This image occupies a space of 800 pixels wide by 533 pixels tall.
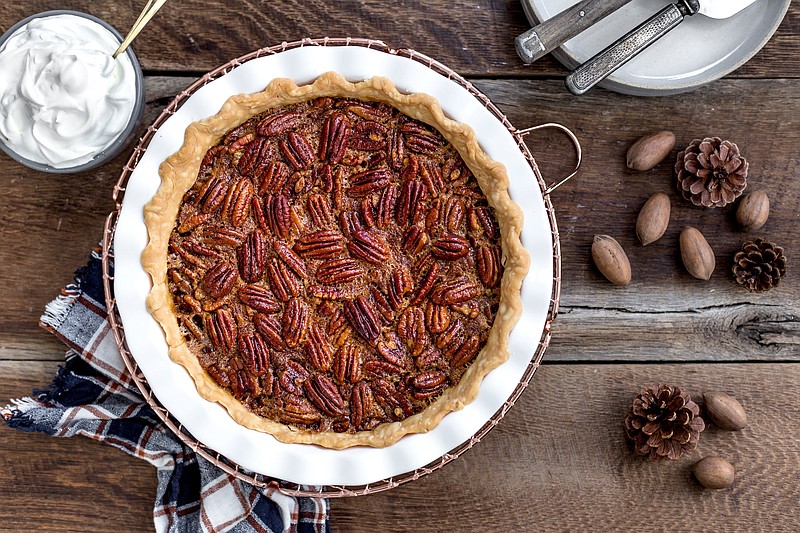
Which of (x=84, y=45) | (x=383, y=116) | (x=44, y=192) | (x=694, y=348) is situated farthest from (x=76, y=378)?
(x=694, y=348)

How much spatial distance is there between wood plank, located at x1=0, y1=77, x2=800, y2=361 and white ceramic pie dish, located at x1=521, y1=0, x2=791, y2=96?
0.30 ft

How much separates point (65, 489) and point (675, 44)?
2330 millimetres

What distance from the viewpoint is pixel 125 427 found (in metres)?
2.04

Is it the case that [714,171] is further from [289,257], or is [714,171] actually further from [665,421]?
[289,257]

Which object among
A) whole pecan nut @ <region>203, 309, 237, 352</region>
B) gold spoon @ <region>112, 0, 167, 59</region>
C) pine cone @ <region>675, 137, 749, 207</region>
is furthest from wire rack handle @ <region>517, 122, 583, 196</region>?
gold spoon @ <region>112, 0, 167, 59</region>

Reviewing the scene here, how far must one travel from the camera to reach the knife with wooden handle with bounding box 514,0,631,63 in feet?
6.08

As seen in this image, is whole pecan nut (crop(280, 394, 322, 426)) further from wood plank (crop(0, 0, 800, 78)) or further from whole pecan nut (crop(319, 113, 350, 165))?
wood plank (crop(0, 0, 800, 78))

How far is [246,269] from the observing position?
179cm

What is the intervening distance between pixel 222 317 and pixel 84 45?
84cm

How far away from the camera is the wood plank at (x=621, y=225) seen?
2.07 meters

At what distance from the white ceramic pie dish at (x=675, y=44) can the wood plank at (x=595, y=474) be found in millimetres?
883

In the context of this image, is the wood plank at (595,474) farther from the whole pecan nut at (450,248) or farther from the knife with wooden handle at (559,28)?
the knife with wooden handle at (559,28)

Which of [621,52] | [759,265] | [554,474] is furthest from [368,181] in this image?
[759,265]

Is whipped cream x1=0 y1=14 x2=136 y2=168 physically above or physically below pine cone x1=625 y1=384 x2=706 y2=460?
above
